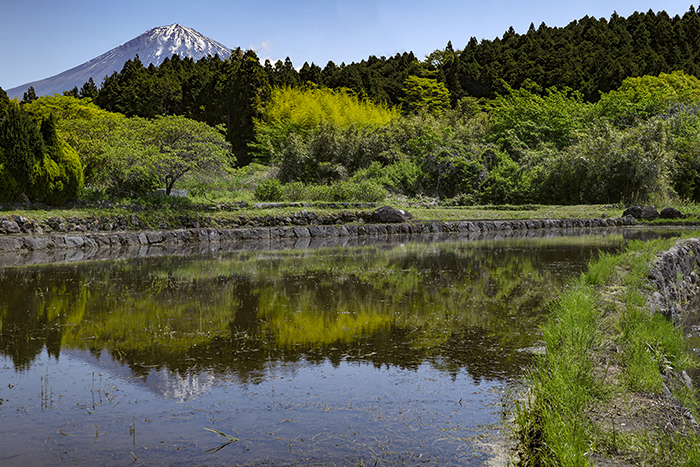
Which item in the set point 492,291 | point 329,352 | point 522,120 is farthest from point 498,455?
point 522,120

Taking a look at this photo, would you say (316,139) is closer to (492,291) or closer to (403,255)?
(403,255)

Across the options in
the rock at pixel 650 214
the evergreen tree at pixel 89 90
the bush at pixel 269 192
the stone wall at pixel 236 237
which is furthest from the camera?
the evergreen tree at pixel 89 90

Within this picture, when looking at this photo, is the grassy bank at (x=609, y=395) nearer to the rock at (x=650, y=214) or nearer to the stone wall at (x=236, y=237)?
the stone wall at (x=236, y=237)

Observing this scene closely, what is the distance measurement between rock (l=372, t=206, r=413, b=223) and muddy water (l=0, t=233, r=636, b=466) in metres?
9.94

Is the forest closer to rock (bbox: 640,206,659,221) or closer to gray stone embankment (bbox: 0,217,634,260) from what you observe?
gray stone embankment (bbox: 0,217,634,260)

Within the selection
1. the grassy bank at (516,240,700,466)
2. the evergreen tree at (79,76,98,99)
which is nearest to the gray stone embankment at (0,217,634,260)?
the grassy bank at (516,240,700,466)

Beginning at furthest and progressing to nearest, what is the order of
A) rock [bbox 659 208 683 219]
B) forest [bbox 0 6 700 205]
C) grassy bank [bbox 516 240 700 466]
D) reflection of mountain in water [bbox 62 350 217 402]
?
rock [bbox 659 208 683 219] → forest [bbox 0 6 700 205] → reflection of mountain in water [bbox 62 350 217 402] → grassy bank [bbox 516 240 700 466]

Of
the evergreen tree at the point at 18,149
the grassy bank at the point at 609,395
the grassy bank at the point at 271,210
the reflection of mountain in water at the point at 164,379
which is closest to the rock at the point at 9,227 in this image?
the grassy bank at the point at 271,210

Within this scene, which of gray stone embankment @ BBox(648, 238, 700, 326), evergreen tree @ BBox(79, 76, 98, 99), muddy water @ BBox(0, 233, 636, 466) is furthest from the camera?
evergreen tree @ BBox(79, 76, 98, 99)

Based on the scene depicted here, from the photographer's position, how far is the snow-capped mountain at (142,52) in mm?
62188

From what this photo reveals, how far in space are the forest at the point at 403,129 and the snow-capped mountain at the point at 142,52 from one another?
889 cm

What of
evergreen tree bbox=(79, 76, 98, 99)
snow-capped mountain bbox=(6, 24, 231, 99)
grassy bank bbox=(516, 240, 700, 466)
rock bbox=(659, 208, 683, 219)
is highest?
snow-capped mountain bbox=(6, 24, 231, 99)

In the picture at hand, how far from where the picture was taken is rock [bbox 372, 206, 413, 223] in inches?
744

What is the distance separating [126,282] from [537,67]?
153 ft
